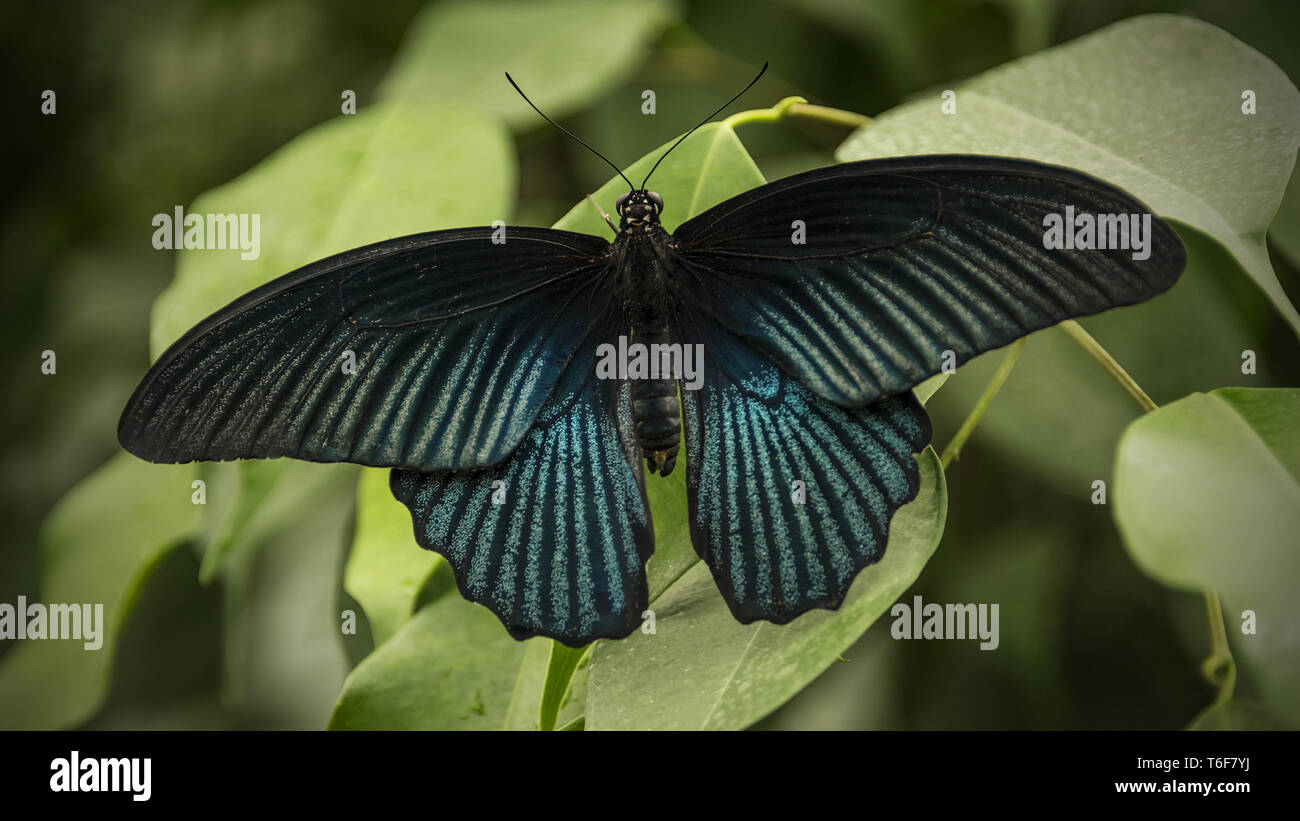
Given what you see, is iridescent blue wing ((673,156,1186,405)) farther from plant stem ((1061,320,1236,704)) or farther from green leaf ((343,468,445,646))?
green leaf ((343,468,445,646))

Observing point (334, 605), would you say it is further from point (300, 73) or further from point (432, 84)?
point (300, 73)

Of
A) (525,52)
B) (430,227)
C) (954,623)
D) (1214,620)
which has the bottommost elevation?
(954,623)

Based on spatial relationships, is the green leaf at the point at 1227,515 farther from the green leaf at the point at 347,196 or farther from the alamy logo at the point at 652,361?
the green leaf at the point at 347,196

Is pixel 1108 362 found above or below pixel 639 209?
below

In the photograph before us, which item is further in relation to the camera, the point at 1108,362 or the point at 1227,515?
the point at 1108,362

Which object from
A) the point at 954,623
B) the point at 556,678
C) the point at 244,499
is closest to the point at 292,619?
the point at 244,499

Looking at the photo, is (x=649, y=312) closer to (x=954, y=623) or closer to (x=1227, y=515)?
(x=1227, y=515)

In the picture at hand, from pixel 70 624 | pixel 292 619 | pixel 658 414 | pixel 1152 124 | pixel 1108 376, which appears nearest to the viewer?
pixel 658 414
